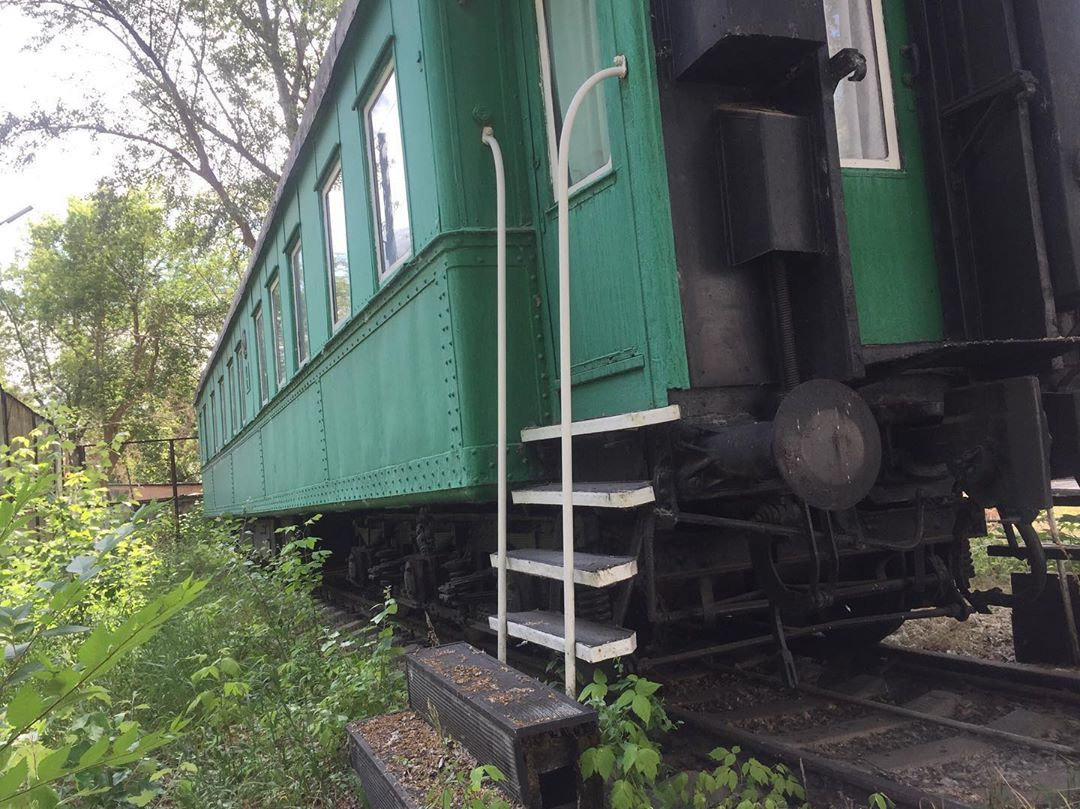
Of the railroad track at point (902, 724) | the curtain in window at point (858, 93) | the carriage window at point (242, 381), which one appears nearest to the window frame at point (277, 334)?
the carriage window at point (242, 381)

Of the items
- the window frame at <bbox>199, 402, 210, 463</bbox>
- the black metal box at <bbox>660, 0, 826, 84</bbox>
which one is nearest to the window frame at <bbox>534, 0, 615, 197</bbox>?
the black metal box at <bbox>660, 0, 826, 84</bbox>

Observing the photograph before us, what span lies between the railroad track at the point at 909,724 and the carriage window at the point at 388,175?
2.47m

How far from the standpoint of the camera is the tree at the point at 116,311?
99.9 feet

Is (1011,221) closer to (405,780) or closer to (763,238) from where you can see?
(763,238)

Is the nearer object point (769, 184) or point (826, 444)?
point (826, 444)

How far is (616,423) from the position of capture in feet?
9.19

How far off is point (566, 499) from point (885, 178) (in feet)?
5.85

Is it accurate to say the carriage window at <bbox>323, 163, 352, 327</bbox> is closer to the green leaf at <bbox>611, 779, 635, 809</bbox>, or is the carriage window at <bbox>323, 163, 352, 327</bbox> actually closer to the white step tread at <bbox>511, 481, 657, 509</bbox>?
the white step tread at <bbox>511, 481, 657, 509</bbox>

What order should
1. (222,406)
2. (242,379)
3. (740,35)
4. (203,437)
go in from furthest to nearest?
(203,437)
(222,406)
(242,379)
(740,35)

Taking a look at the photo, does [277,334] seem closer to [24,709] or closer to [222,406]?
[222,406]

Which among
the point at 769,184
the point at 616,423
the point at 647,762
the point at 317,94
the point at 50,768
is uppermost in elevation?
the point at 317,94

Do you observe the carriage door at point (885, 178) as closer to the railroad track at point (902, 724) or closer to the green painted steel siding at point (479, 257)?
the green painted steel siding at point (479, 257)

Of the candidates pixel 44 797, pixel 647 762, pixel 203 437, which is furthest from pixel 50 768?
pixel 203 437

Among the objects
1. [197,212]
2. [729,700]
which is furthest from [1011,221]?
[197,212]
